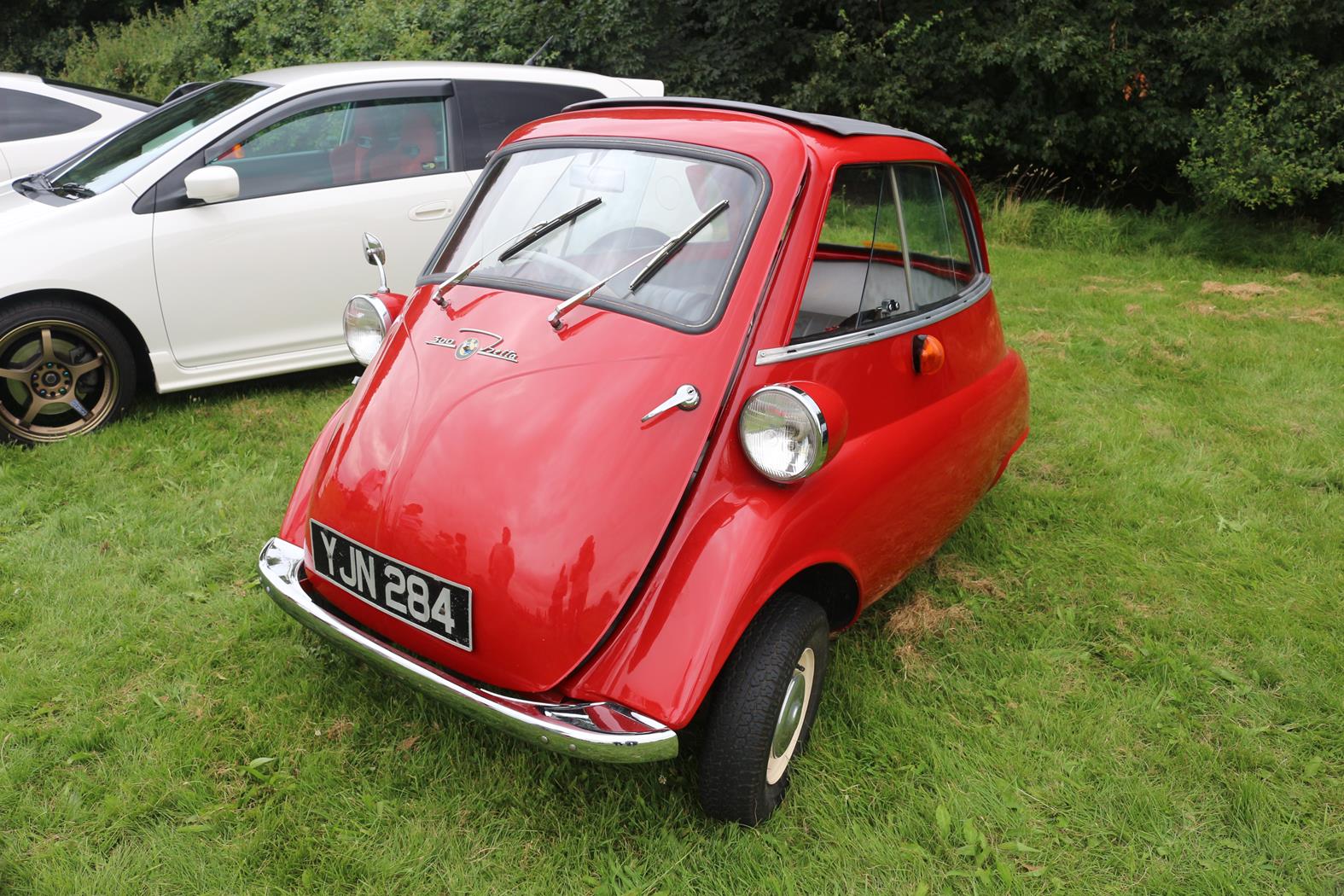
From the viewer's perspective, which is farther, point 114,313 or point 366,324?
point 114,313

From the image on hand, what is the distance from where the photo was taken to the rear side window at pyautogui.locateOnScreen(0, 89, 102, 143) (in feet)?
22.3

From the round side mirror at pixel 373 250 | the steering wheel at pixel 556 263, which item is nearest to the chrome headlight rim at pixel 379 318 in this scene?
the round side mirror at pixel 373 250

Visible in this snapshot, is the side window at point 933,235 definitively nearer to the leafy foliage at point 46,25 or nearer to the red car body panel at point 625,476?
the red car body panel at point 625,476

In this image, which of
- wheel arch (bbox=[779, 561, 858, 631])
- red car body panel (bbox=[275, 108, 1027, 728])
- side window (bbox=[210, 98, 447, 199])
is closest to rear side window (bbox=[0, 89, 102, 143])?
side window (bbox=[210, 98, 447, 199])

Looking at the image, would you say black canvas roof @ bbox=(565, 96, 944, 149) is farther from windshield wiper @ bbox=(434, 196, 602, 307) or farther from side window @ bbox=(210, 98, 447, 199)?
side window @ bbox=(210, 98, 447, 199)

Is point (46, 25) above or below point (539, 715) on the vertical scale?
above

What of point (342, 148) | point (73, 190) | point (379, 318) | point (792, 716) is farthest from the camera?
point (342, 148)

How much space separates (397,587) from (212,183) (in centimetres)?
300

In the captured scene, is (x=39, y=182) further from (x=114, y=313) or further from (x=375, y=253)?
(x=375, y=253)

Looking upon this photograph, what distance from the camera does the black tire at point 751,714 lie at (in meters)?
2.43

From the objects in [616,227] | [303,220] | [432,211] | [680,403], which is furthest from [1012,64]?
[680,403]

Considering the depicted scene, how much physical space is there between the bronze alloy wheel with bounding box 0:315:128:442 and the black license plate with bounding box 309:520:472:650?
2.65 meters

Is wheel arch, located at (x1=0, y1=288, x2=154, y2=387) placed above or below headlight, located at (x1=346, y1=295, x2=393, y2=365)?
below

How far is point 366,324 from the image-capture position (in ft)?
11.2
